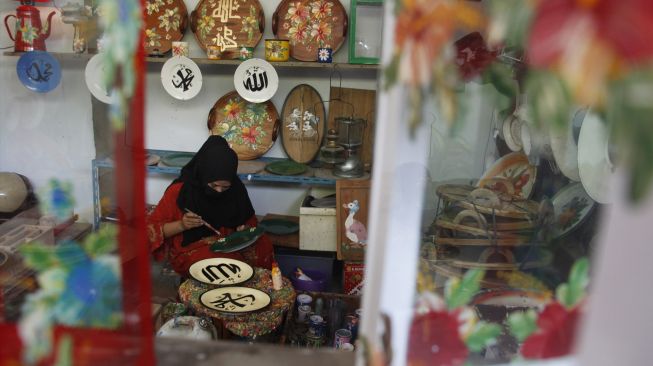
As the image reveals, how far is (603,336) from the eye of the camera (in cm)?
46

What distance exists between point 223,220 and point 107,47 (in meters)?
1.90

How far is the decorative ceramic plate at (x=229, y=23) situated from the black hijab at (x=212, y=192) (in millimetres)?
704

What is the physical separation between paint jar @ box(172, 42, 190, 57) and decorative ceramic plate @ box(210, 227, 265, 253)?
43.3 inches

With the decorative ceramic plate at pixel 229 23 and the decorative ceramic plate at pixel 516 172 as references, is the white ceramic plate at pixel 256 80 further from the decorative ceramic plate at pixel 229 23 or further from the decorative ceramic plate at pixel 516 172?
the decorative ceramic plate at pixel 516 172

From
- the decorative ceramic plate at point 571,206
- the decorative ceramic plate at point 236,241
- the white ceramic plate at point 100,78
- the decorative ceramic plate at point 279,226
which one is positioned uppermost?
the white ceramic plate at point 100,78

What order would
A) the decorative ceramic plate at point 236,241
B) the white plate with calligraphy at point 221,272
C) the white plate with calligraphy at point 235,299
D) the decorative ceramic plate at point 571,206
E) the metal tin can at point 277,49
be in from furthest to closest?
the metal tin can at point 277,49 < the decorative ceramic plate at point 236,241 < the white plate with calligraphy at point 221,272 < the white plate with calligraphy at point 235,299 < the decorative ceramic plate at point 571,206

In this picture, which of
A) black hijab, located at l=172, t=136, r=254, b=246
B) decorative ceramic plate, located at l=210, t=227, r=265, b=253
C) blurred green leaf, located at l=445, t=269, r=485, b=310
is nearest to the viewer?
Answer: blurred green leaf, located at l=445, t=269, r=485, b=310

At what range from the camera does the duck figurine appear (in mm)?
2564

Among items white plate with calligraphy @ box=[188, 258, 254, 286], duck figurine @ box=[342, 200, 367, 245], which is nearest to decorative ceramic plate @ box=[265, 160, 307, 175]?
duck figurine @ box=[342, 200, 367, 245]

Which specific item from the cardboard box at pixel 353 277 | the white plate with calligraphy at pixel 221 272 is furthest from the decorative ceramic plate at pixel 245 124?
the white plate with calligraphy at pixel 221 272

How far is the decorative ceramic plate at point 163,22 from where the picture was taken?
2.90 metres

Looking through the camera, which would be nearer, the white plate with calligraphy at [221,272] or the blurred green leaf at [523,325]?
the blurred green leaf at [523,325]

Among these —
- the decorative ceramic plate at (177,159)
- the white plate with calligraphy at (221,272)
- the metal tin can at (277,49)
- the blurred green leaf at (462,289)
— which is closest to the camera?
the blurred green leaf at (462,289)

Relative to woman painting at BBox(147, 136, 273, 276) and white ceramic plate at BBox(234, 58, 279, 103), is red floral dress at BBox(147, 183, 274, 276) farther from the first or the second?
white ceramic plate at BBox(234, 58, 279, 103)
